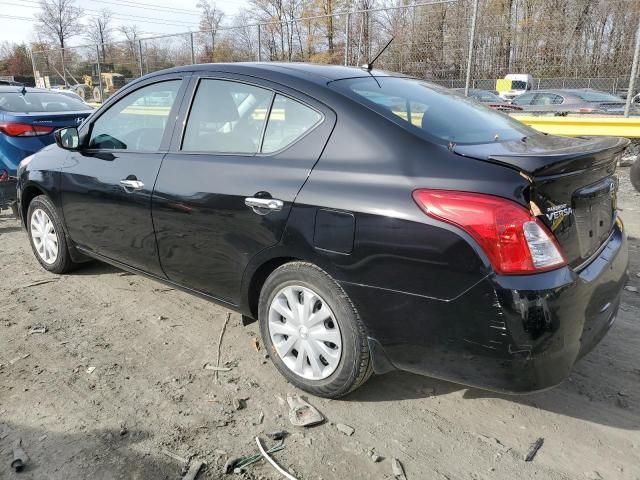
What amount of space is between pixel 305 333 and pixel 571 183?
56.5 inches

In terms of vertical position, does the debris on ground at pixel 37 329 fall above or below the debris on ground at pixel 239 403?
above

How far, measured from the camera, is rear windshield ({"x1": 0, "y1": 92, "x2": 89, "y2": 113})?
7176mm

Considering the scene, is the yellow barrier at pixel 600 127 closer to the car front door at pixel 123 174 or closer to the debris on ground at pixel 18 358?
the car front door at pixel 123 174

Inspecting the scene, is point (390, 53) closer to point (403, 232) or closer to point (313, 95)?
point (313, 95)

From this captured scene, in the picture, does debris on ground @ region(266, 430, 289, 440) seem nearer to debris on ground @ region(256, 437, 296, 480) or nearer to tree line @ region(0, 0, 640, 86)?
debris on ground @ region(256, 437, 296, 480)

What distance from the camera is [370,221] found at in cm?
231

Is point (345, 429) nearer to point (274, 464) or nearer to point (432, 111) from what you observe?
point (274, 464)

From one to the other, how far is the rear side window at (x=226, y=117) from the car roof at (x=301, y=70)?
3.8 inches

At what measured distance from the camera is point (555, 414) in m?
2.64

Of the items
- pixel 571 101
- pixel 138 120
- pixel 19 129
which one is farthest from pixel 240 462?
pixel 571 101

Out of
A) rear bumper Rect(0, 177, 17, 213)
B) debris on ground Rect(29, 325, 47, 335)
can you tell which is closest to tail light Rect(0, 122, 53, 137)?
rear bumper Rect(0, 177, 17, 213)

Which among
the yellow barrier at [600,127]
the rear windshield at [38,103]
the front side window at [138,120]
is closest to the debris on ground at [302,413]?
the front side window at [138,120]

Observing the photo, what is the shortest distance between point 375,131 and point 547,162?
762mm

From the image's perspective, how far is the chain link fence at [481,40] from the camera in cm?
838
